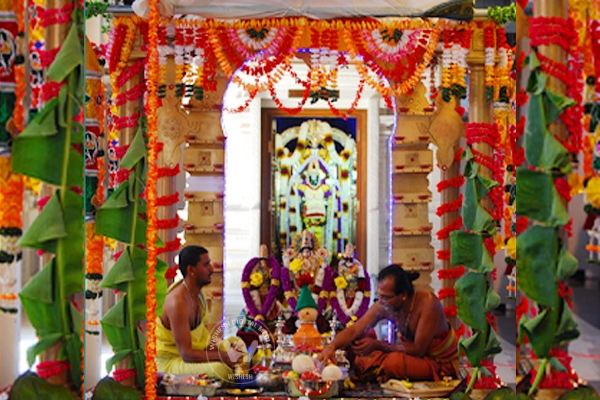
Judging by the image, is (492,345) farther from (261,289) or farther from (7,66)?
(7,66)

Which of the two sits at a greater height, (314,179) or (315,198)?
(314,179)

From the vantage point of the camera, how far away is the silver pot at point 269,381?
16.0 feet

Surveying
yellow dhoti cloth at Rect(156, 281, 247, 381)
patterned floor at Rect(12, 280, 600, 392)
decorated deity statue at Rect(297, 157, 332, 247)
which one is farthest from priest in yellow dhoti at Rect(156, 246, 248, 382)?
patterned floor at Rect(12, 280, 600, 392)

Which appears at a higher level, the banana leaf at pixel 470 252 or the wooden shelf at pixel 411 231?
the wooden shelf at pixel 411 231

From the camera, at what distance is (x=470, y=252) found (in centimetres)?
481

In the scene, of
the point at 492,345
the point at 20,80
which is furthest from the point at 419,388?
the point at 20,80

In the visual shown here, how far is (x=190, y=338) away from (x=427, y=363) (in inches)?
63.7

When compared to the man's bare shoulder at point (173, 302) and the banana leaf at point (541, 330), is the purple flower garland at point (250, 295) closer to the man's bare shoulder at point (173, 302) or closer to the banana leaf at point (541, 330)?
the man's bare shoulder at point (173, 302)

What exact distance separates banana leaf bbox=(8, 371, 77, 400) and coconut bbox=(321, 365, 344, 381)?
6.12ft

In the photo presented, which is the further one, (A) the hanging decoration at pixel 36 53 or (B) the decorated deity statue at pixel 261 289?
(B) the decorated deity statue at pixel 261 289

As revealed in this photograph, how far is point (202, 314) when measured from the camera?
511cm

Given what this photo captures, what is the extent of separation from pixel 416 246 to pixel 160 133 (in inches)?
78.1

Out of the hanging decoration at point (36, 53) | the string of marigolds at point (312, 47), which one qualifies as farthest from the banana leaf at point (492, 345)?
the hanging decoration at point (36, 53)

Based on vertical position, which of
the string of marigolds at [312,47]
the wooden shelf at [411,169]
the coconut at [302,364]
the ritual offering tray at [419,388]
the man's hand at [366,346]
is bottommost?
the ritual offering tray at [419,388]
